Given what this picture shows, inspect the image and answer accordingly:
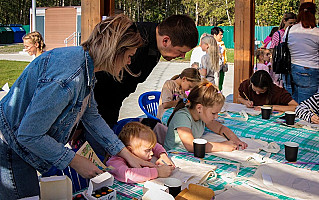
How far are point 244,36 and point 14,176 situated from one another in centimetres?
467

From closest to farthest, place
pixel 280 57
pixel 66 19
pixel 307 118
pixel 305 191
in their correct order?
pixel 305 191
pixel 307 118
pixel 280 57
pixel 66 19

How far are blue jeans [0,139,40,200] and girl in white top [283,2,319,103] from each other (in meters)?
3.58

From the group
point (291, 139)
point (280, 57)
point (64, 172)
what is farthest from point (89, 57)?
point (280, 57)

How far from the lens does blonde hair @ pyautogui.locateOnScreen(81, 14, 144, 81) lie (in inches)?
50.3

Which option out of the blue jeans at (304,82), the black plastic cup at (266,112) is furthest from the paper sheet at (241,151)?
the blue jeans at (304,82)

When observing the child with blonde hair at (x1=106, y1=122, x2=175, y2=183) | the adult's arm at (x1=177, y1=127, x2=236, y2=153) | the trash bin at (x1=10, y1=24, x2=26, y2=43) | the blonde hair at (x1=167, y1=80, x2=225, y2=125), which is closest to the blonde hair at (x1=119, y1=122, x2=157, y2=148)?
the child with blonde hair at (x1=106, y1=122, x2=175, y2=183)

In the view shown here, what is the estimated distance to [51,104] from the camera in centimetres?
114

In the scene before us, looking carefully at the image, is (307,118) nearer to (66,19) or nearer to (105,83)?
(105,83)

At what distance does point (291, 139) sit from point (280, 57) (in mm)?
2031

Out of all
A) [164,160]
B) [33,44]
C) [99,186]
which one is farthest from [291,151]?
[33,44]

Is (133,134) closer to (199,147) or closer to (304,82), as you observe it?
(199,147)

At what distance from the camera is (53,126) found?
1.27 m

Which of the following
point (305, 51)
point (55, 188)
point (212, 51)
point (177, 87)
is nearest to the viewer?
point (55, 188)

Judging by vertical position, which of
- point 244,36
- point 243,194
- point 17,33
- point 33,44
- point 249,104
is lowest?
point 243,194
